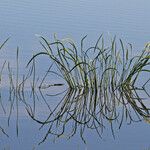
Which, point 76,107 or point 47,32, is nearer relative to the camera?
point 76,107

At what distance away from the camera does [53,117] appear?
3.90 meters

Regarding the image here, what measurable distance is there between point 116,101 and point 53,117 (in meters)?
0.56

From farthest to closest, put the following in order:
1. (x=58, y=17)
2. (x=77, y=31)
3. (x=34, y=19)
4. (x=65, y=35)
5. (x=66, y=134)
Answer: (x=58, y=17) < (x=34, y=19) < (x=77, y=31) < (x=65, y=35) < (x=66, y=134)

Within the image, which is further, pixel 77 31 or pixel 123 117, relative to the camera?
pixel 77 31

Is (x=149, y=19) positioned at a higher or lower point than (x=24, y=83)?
higher

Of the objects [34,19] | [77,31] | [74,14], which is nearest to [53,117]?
[77,31]

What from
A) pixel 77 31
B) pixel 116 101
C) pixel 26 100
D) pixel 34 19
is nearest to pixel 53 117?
pixel 26 100

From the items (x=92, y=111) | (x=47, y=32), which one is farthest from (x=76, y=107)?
(x=47, y=32)

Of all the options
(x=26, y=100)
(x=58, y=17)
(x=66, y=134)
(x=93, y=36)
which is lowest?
(x=66, y=134)

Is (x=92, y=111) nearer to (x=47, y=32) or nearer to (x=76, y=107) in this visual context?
(x=76, y=107)

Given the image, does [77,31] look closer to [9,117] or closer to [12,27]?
[12,27]

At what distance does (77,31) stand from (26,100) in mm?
3736

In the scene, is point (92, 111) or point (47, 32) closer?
point (92, 111)

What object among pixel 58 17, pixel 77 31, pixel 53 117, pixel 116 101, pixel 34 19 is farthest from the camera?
pixel 58 17
